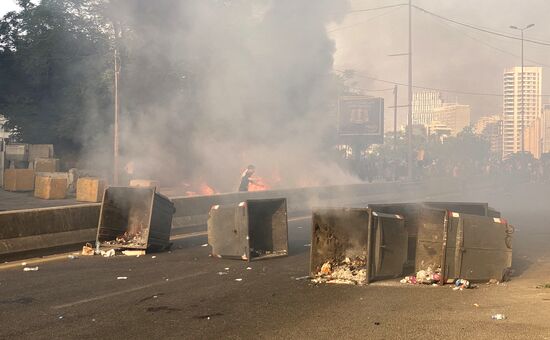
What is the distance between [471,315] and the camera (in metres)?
5.24

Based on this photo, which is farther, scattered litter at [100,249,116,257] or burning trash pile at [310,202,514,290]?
scattered litter at [100,249,116,257]

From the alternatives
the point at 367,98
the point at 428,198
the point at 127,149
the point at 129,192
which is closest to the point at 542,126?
the point at 367,98

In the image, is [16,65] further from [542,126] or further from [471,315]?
[542,126]

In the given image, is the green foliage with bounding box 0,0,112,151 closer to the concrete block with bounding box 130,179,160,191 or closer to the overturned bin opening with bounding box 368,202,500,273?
the concrete block with bounding box 130,179,160,191

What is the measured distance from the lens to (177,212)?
13141 millimetres

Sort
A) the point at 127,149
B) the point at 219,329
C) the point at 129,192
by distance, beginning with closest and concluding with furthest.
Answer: the point at 219,329 → the point at 129,192 → the point at 127,149

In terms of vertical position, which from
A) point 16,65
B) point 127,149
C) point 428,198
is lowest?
point 428,198

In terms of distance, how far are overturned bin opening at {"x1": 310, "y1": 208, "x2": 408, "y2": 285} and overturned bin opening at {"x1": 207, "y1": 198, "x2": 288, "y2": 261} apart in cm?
145

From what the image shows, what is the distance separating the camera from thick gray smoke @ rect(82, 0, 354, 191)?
709 inches

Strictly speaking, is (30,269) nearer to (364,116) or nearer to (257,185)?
(257,185)

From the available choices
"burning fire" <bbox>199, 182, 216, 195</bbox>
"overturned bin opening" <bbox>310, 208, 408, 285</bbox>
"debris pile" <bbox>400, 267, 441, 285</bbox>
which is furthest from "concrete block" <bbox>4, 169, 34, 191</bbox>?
"debris pile" <bbox>400, 267, 441, 285</bbox>

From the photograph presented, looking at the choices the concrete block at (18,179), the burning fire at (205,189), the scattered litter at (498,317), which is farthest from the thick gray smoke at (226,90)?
the scattered litter at (498,317)

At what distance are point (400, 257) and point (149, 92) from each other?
15.4 metres

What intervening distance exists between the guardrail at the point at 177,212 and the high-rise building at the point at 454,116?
559ft
